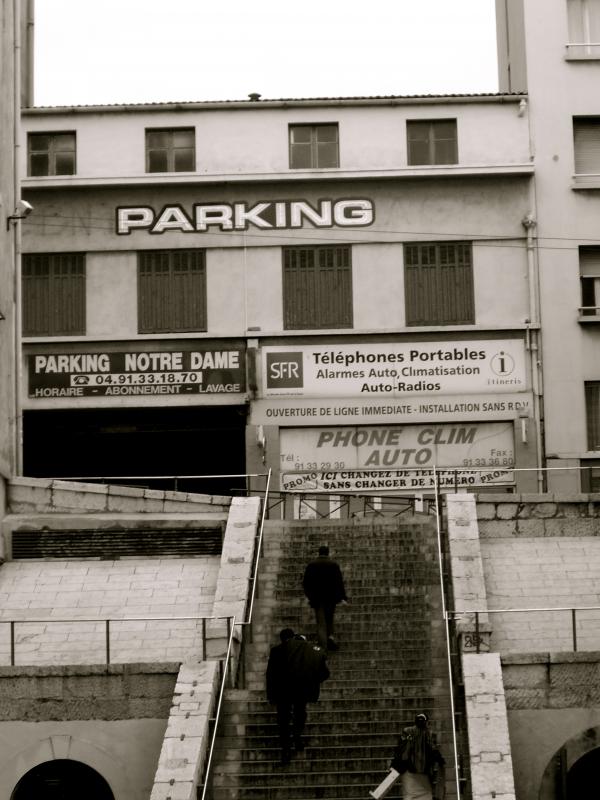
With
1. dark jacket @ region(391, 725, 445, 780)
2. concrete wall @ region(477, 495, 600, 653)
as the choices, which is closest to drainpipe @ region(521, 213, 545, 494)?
concrete wall @ region(477, 495, 600, 653)

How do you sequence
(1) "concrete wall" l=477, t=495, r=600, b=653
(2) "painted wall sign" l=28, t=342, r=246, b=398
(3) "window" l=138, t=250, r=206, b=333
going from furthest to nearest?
(3) "window" l=138, t=250, r=206, b=333 → (2) "painted wall sign" l=28, t=342, r=246, b=398 → (1) "concrete wall" l=477, t=495, r=600, b=653

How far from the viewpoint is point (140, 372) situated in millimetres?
33156

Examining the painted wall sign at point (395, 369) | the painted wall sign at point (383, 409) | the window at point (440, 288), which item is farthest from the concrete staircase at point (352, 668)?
the window at point (440, 288)

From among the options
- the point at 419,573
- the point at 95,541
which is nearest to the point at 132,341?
the point at 95,541

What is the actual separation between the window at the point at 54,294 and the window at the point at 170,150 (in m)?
2.81

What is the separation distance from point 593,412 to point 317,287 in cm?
686

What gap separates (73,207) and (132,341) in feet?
11.4

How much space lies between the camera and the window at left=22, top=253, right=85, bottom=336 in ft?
110

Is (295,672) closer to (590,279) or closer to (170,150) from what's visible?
(590,279)

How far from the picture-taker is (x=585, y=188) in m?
33.5

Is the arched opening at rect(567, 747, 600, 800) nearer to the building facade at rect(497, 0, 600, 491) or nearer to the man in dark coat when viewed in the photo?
the man in dark coat

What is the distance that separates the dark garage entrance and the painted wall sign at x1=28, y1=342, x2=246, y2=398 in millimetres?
504

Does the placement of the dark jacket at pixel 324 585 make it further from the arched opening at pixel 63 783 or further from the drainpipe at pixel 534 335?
the drainpipe at pixel 534 335

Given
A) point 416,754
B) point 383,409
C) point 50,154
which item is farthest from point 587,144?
point 416,754
